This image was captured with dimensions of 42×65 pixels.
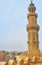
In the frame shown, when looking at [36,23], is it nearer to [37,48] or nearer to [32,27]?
[32,27]

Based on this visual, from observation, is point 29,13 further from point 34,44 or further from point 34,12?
point 34,44

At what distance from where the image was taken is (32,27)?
22.7 metres

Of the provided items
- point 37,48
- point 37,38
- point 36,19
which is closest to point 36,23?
point 36,19

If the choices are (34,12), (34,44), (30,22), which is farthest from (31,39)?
(34,12)

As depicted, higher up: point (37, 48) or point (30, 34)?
point (30, 34)

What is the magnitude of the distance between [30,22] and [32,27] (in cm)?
89

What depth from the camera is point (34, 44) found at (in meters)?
22.4

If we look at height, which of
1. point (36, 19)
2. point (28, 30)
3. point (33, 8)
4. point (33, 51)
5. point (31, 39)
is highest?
point (33, 8)

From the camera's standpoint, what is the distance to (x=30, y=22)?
2305cm

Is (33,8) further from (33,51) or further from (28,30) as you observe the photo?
(33,51)

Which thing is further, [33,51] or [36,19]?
[36,19]

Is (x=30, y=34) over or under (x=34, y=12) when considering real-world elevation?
under

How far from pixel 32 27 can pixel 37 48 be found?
10.3ft

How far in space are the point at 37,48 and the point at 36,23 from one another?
3736 mm
